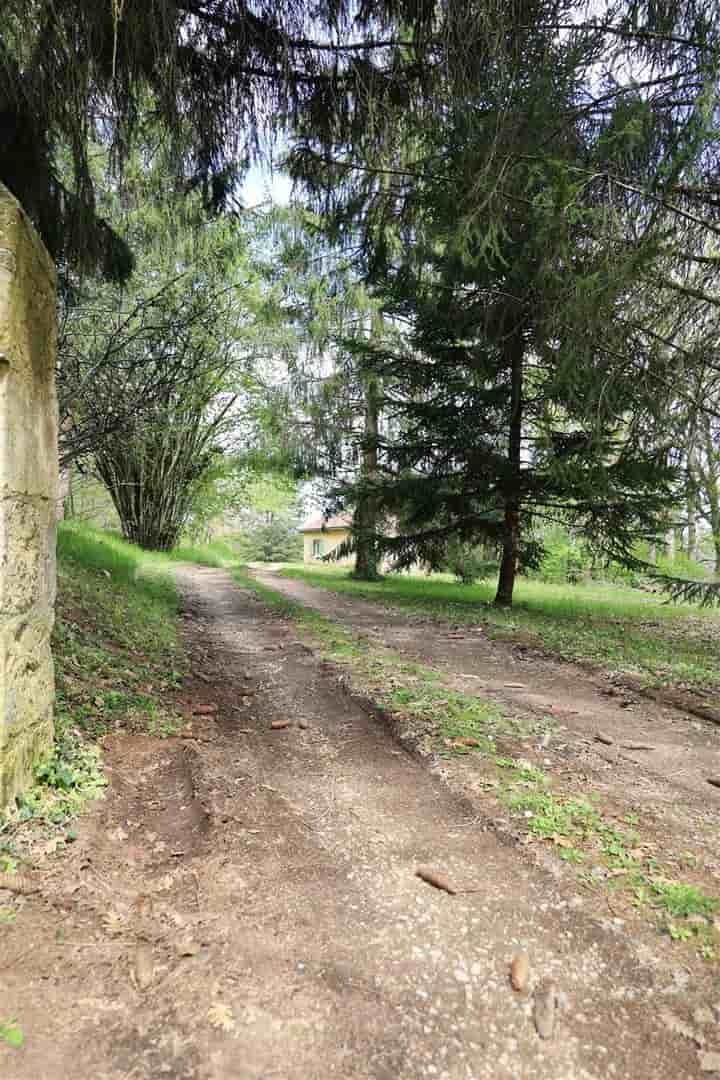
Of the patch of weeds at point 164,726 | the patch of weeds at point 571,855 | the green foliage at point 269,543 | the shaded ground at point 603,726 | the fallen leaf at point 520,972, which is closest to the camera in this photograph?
the fallen leaf at point 520,972

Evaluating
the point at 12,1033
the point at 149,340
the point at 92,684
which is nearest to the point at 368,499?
the point at 149,340

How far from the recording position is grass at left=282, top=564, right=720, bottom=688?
541 cm

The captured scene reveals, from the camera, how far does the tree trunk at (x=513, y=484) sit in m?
8.64

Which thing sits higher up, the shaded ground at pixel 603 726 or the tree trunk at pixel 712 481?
the tree trunk at pixel 712 481

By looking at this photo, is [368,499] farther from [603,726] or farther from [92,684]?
[92,684]

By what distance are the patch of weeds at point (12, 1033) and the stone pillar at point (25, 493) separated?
81 cm

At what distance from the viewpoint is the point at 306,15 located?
108 inches

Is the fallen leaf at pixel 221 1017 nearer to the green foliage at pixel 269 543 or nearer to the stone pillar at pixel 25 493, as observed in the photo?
the stone pillar at pixel 25 493

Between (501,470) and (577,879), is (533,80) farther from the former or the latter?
(501,470)

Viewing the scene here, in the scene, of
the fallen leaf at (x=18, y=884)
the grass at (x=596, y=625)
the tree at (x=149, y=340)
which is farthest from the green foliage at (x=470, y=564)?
the fallen leaf at (x=18, y=884)

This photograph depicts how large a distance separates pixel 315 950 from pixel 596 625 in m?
7.45

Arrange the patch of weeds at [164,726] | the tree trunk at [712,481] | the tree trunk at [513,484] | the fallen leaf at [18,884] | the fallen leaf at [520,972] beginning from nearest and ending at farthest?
1. the fallen leaf at [520,972]
2. the fallen leaf at [18,884]
3. the patch of weeds at [164,726]
4. the tree trunk at [712,481]
5. the tree trunk at [513,484]

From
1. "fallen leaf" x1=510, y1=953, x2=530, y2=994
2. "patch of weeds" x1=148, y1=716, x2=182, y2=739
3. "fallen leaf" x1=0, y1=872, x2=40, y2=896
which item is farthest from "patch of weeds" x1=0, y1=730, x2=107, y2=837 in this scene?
"fallen leaf" x1=510, y1=953, x2=530, y2=994

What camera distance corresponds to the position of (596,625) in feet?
26.6
